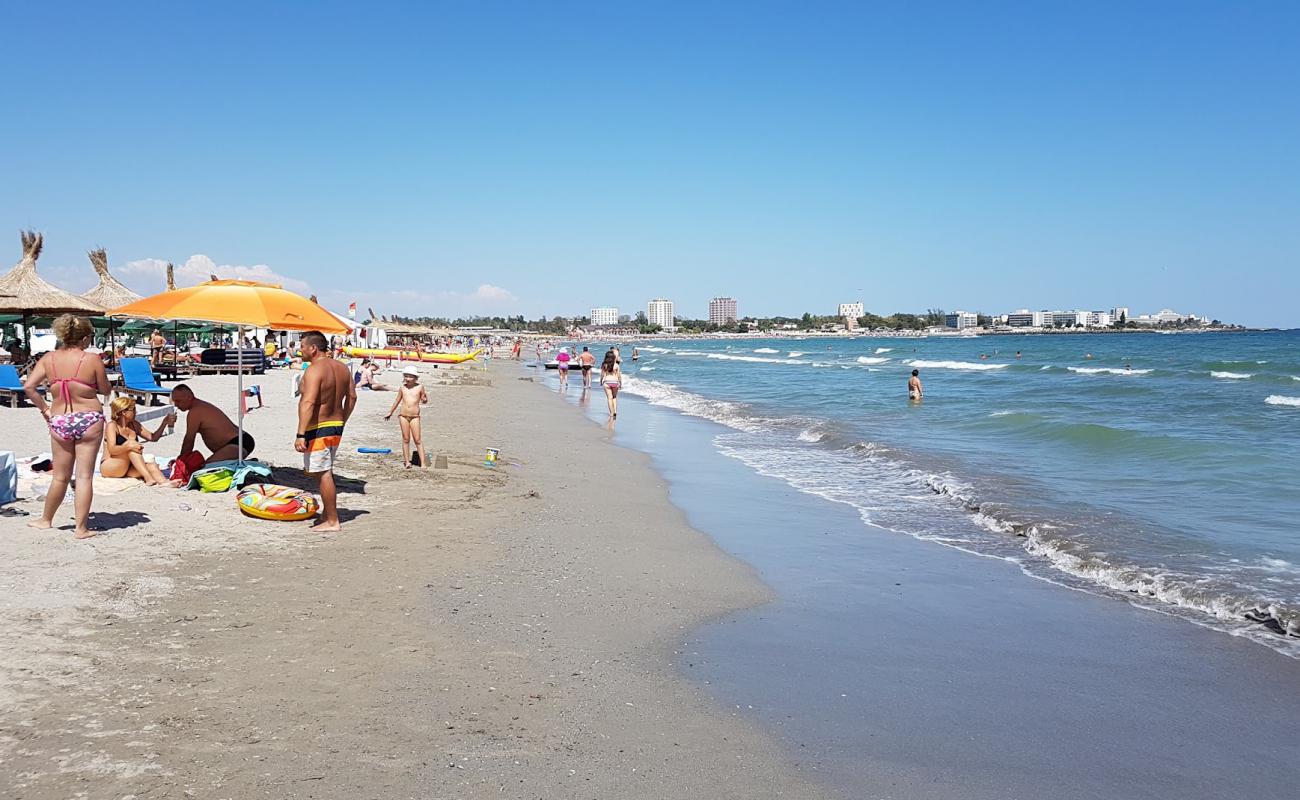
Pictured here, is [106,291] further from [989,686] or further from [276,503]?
[989,686]

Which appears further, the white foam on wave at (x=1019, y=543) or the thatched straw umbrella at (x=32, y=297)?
the thatched straw umbrella at (x=32, y=297)

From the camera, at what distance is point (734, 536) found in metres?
8.58

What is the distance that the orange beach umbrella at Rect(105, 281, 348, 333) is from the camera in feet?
24.6

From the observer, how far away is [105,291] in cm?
2614

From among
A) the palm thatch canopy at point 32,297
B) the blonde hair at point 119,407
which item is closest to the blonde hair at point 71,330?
the blonde hair at point 119,407

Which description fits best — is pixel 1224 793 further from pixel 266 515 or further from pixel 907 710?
pixel 266 515

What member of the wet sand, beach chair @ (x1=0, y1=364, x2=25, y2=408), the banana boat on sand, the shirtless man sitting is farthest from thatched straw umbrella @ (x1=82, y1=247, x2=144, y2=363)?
the wet sand

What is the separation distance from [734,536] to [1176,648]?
3970mm

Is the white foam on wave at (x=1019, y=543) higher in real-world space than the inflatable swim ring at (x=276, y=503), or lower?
lower

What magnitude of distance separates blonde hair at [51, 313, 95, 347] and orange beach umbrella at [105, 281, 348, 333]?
992 millimetres

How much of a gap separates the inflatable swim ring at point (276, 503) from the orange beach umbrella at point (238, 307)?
1445 mm

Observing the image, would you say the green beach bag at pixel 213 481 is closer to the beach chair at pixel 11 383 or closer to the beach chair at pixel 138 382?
the beach chair at pixel 138 382

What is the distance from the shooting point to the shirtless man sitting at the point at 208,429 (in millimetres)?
8484

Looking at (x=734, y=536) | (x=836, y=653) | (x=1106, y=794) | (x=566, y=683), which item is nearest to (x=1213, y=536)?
(x=734, y=536)
